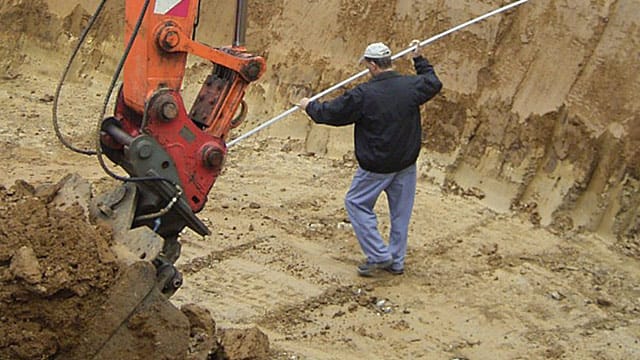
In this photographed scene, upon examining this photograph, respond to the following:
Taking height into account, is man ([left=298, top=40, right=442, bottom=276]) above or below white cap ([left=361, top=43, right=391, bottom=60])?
below

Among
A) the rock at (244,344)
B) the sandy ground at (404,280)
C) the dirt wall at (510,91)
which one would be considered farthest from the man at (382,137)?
the rock at (244,344)

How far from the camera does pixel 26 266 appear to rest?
441cm

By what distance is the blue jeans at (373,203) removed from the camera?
6867mm

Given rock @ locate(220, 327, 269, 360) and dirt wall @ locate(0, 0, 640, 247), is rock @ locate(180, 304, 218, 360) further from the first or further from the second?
dirt wall @ locate(0, 0, 640, 247)

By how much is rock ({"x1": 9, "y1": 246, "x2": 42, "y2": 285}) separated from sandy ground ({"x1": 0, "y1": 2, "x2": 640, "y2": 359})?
1.78 meters

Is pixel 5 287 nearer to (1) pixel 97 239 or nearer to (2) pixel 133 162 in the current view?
(1) pixel 97 239

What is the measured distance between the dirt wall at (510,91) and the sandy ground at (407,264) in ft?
0.12

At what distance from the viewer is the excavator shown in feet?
16.5

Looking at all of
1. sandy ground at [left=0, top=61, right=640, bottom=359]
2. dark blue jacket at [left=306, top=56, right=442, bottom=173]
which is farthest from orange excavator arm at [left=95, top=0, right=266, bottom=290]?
dark blue jacket at [left=306, top=56, right=442, bottom=173]

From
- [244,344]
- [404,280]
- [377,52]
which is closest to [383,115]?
[377,52]

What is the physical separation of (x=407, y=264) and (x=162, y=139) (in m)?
2.71

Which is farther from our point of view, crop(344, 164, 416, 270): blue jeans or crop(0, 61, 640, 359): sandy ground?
crop(344, 164, 416, 270): blue jeans

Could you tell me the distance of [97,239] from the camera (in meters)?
4.68

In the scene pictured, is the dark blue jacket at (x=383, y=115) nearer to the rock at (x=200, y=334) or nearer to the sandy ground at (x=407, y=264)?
the sandy ground at (x=407, y=264)
